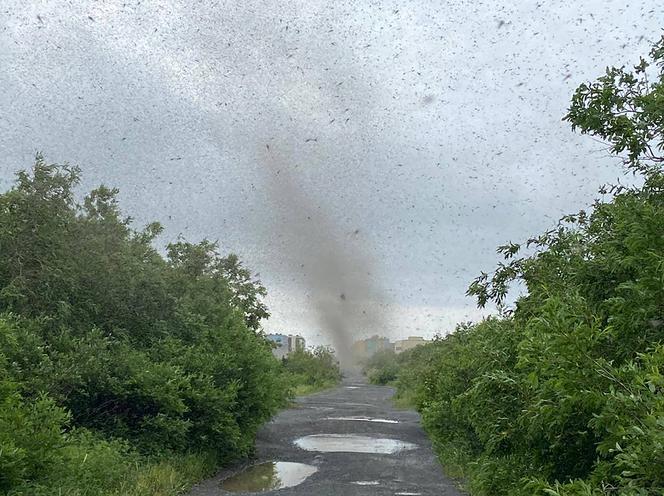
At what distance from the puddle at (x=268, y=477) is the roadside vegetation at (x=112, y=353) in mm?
737

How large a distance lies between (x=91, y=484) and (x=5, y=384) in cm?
291

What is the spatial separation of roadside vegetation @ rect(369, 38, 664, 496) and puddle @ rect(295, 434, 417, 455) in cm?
1440

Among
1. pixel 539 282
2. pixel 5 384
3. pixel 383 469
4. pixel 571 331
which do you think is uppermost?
pixel 539 282

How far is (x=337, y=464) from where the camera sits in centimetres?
1939

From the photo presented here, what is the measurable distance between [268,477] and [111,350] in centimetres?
561

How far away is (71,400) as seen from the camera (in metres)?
14.4

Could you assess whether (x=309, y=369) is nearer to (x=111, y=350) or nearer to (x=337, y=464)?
(x=337, y=464)

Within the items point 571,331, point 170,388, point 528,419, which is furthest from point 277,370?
point 571,331

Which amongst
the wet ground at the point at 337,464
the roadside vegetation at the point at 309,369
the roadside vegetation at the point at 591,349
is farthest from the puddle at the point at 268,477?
the roadside vegetation at the point at 309,369

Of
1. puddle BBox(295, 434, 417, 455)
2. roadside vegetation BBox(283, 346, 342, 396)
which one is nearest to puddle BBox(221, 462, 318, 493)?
puddle BBox(295, 434, 417, 455)

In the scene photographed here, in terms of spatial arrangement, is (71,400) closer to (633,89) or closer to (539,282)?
(539,282)

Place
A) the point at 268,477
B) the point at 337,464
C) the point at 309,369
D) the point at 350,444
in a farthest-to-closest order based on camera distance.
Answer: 1. the point at 309,369
2. the point at 350,444
3. the point at 337,464
4. the point at 268,477

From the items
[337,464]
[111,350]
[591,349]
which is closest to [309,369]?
[337,464]

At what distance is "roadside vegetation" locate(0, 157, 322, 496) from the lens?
40.0 feet
